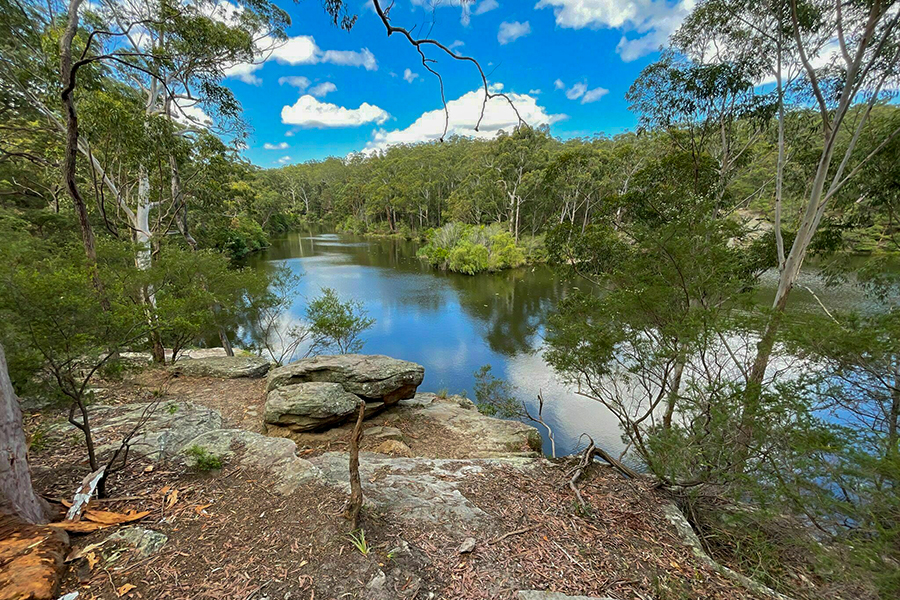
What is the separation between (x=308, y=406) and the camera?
548 centimetres

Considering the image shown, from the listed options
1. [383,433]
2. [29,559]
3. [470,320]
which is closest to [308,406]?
[383,433]

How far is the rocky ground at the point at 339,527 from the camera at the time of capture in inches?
83.4

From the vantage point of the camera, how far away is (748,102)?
274 inches

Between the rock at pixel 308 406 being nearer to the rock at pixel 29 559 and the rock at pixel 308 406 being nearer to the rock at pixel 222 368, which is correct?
the rock at pixel 222 368

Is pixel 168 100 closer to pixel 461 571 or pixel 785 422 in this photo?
pixel 461 571

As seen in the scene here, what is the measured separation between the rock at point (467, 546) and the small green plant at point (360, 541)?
2.21ft

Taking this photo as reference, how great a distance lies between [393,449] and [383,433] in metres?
0.83

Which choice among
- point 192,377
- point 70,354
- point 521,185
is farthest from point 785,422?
point 521,185

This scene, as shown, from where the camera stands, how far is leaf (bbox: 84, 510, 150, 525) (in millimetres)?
2283

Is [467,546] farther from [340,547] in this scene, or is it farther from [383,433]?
[383,433]

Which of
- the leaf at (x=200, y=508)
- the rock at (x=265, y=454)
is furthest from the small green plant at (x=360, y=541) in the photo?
the leaf at (x=200, y=508)

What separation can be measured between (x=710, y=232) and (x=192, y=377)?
962 cm

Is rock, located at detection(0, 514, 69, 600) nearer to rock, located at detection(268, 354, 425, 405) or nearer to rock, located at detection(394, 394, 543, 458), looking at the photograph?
rock, located at detection(268, 354, 425, 405)

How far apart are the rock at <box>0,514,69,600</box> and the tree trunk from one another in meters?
0.09
